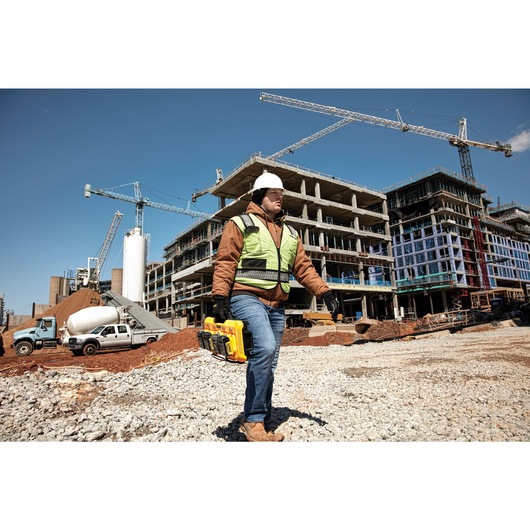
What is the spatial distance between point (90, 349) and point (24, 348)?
3.69 m

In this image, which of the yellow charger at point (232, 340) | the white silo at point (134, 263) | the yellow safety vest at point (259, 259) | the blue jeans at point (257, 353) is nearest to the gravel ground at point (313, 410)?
the blue jeans at point (257, 353)

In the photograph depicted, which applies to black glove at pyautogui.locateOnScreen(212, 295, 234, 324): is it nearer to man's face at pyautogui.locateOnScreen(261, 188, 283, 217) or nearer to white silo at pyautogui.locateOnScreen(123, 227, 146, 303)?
man's face at pyautogui.locateOnScreen(261, 188, 283, 217)

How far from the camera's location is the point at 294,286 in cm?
3109

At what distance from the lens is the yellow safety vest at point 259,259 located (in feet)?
8.18

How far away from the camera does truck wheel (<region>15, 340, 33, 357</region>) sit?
14.8 meters

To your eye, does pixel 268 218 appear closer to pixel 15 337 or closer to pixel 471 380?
pixel 471 380

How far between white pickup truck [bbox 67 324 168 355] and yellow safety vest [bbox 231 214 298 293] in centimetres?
1454

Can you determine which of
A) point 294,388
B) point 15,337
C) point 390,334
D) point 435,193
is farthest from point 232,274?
A: point 435,193

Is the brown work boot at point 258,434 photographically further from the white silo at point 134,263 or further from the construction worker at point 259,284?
the white silo at point 134,263

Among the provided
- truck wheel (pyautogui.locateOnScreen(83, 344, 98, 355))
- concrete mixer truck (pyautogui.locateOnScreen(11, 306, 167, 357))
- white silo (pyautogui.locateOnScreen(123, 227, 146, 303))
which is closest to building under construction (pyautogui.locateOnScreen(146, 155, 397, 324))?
white silo (pyautogui.locateOnScreen(123, 227, 146, 303))

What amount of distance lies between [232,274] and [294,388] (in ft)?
8.28

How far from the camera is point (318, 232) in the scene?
112 ft

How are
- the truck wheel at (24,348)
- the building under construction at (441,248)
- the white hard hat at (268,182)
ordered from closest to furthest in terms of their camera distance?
1. the white hard hat at (268,182)
2. the truck wheel at (24,348)
3. the building under construction at (441,248)

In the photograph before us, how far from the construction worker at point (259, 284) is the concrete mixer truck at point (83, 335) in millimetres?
14453
